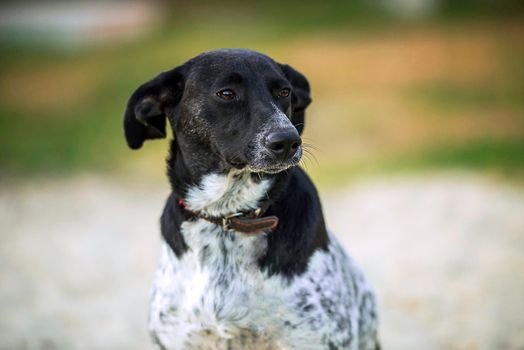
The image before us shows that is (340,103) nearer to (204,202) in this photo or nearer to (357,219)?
(357,219)

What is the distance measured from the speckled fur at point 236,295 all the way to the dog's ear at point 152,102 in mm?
453

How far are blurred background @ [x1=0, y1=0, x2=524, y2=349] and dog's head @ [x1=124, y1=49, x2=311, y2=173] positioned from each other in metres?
2.30

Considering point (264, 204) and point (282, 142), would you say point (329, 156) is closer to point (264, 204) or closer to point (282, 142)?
point (264, 204)

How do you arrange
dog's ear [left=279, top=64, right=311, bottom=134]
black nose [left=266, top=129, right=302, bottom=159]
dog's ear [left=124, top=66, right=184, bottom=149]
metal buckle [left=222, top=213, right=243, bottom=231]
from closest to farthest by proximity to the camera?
black nose [left=266, top=129, right=302, bottom=159] < metal buckle [left=222, top=213, right=243, bottom=231] < dog's ear [left=124, top=66, right=184, bottom=149] < dog's ear [left=279, top=64, right=311, bottom=134]

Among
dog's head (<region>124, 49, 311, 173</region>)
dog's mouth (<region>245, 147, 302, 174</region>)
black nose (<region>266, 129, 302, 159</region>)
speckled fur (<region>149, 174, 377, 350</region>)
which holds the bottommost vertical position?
speckled fur (<region>149, 174, 377, 350</region>)

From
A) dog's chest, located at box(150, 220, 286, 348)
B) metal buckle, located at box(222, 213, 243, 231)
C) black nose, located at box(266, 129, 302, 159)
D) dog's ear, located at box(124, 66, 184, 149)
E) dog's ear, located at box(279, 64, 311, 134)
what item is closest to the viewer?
black nose, located at box(266, 129, 302, 159)

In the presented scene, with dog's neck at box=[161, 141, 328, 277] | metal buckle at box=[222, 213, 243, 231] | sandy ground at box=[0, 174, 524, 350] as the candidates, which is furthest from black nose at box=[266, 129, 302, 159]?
sandy ground at box=[0, 174, 524, 350]

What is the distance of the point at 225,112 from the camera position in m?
3.54

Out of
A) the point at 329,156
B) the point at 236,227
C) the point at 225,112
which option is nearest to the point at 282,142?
the point at 225,112

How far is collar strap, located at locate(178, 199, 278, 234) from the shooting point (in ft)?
11.6

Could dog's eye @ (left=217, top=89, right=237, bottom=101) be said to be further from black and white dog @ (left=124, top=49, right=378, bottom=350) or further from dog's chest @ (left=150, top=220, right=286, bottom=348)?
dog's chest @ (left=150, top=220, right=286, bottom=348)

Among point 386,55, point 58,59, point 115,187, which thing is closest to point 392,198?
point 115,187

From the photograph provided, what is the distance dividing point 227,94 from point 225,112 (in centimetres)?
9

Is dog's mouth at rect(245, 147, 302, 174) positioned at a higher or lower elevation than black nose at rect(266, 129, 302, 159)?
lower
